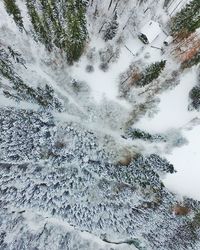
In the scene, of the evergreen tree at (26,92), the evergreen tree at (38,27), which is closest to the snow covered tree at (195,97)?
the evergreen tree at (26,92)

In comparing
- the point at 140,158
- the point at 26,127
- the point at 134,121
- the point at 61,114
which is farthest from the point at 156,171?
the point at 26,127

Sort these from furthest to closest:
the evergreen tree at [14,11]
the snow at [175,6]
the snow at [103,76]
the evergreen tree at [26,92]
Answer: the snow at [103,76]
the evergreen tree at [26,92]
the snow at [175,6]
the evergreen tree at [14,11]

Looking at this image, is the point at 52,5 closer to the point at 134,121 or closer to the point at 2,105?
the point at 2,105

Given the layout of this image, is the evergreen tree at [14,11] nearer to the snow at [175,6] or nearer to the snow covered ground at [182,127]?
the snow at [175,6]

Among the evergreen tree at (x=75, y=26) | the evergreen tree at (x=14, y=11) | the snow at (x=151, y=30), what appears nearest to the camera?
the evergreen tree at (x=75, y=26)

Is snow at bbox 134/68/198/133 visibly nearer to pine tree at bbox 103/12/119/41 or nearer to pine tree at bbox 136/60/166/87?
pine tree at bbox 136/60/166/87

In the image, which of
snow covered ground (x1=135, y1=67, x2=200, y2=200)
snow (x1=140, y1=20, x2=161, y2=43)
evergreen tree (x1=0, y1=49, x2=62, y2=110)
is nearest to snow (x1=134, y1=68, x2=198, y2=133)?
snow covered ground (x1=135, y1=67, x2=200, y2=200)

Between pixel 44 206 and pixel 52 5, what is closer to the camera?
pixel 52 5
